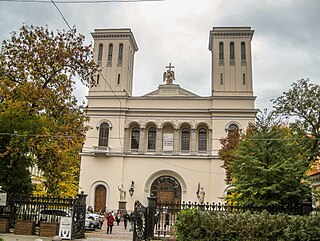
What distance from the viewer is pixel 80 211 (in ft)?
55.2

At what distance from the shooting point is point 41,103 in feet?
62.6

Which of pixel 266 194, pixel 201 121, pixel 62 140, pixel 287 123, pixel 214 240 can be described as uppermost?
pixel 201 121

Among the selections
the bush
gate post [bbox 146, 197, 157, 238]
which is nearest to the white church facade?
gate post [bbox 146, 197, 157, 238]

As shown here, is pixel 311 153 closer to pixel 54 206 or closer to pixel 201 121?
pixel 54 206

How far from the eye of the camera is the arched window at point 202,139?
40.9 meters

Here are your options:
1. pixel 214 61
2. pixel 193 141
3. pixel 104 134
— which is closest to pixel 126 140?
pixel 104 134

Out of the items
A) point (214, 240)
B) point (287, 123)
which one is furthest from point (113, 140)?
point (214, 240)

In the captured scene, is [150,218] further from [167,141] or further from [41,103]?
[167,141]

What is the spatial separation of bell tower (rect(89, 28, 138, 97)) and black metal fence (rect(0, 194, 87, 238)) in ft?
83.7

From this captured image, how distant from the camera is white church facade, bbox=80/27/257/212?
3941 cm

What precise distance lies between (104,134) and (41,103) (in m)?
22.2

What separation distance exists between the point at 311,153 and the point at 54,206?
15202 millimetres

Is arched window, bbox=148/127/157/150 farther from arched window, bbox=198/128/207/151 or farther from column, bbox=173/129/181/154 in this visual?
arched window, bbox=198/128/207/151

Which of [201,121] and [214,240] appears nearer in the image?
[214,240]
